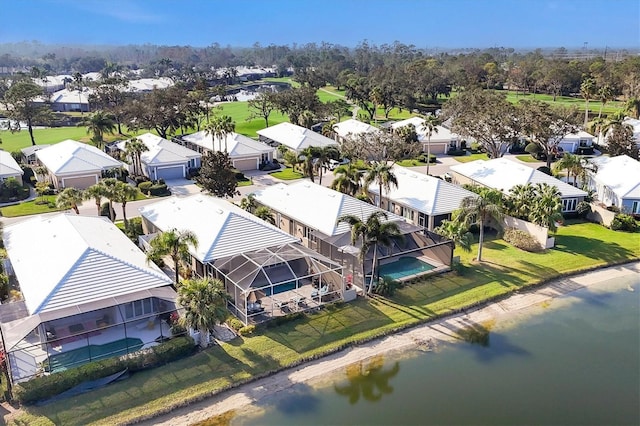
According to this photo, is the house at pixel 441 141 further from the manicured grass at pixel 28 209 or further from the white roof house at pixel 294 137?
the manicured grass at pixel 28 209

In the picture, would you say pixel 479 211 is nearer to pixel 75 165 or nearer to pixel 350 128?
pixel 75 165

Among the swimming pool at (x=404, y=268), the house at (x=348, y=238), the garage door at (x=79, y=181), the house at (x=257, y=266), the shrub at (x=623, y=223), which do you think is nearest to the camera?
the house at (x=257, y=266)

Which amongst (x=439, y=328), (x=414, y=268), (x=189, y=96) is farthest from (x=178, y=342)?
(x=189, y=96)

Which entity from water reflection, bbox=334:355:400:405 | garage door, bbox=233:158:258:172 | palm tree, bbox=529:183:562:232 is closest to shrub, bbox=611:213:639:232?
palm tree, bbox=529:183:562:232

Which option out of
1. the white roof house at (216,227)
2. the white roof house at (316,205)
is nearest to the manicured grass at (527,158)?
the white roof house at (316,205)

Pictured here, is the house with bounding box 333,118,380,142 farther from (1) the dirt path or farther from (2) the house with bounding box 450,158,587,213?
(1) the dirt path

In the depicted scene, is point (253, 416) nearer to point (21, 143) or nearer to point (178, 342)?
point (178, 342)
